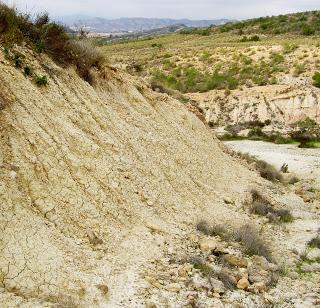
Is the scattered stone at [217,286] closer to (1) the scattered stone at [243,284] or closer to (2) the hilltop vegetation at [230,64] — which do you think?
(1) the scattered stone at [243,284]

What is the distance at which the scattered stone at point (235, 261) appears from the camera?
8.52 m

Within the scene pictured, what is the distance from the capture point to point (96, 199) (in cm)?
853

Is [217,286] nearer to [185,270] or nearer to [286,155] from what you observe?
[185,270]

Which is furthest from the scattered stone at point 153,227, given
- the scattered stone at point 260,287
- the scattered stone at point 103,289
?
the scattered stone at point 103,289

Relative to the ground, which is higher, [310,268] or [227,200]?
[227,200]

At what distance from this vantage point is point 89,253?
24.6 feet

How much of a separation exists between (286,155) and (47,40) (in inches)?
501

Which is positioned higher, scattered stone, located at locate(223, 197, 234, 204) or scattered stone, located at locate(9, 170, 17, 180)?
scattered stone, located at locate(9, 170, 17, 180)

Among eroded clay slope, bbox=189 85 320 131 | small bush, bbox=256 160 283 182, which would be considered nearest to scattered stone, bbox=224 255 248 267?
small bush, bbox=256 160 283 182

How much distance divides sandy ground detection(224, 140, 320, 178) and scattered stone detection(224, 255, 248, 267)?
9.05 meters

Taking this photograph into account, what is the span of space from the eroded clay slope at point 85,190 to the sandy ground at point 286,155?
622 cm

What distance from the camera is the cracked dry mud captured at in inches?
269

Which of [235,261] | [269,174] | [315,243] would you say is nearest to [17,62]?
[235,261]

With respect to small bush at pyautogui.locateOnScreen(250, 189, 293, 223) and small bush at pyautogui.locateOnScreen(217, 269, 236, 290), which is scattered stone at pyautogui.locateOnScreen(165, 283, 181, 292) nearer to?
small bush at pyautogui.locateOnScreen(217, 269, 236, 290)
